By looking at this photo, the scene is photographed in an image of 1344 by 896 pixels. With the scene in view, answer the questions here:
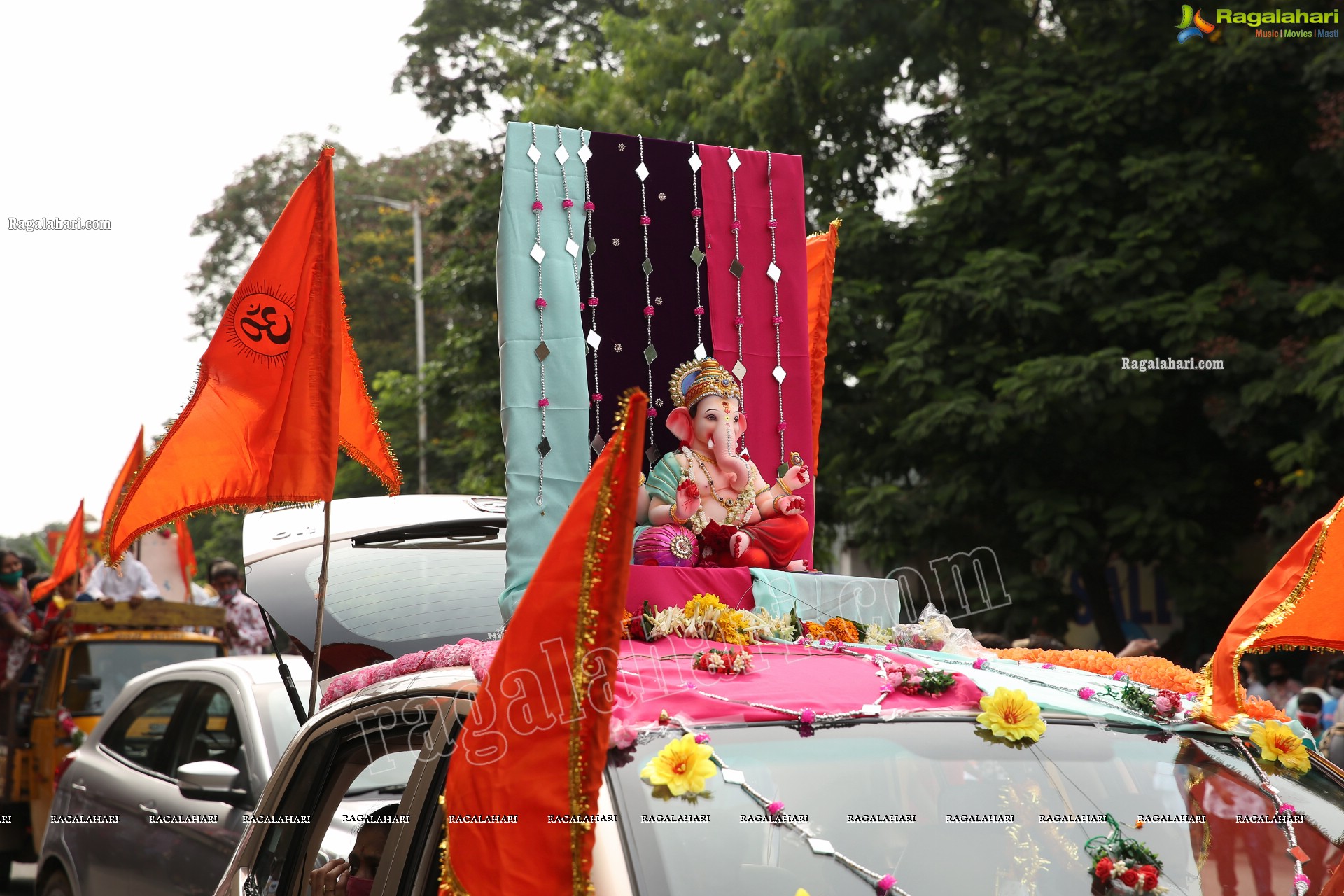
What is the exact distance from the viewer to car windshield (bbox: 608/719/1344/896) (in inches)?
91.9

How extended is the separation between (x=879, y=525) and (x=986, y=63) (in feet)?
16.0

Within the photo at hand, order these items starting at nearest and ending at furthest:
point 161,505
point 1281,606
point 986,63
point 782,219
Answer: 1. point 1281,606
2. point 161,505
3. point 782,219
4. point 986,63

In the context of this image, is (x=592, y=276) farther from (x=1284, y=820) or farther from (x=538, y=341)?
(x=1284, y=820)

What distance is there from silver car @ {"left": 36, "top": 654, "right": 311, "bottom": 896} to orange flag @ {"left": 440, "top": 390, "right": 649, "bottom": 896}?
128 inches

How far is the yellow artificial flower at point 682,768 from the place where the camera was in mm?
2324

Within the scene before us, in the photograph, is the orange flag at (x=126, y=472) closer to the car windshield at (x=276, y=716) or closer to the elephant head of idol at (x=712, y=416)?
the car windshield at (x=276, y=716)

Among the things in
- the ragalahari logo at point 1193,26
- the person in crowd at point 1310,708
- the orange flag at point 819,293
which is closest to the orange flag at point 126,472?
the orange flag at point 819,293

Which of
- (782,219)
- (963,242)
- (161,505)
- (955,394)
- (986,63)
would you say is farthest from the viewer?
(986,63)

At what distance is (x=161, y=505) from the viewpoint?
4.33m

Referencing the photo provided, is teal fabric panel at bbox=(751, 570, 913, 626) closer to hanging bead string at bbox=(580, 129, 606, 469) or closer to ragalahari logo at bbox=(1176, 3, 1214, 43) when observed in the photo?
hanging bead string at bbox=(580, 129, 606, 469)

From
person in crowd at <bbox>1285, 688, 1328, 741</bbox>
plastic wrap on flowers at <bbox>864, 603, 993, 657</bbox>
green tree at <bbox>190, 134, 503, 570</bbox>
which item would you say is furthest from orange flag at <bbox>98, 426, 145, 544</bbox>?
green tree at <bbox>190, 134, 503, 570</bbox>

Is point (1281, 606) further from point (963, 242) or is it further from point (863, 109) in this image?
point (863, 109)

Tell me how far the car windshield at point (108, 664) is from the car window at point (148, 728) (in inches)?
109

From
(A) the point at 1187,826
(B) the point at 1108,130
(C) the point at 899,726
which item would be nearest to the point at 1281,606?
(A) the point at 1187,826
